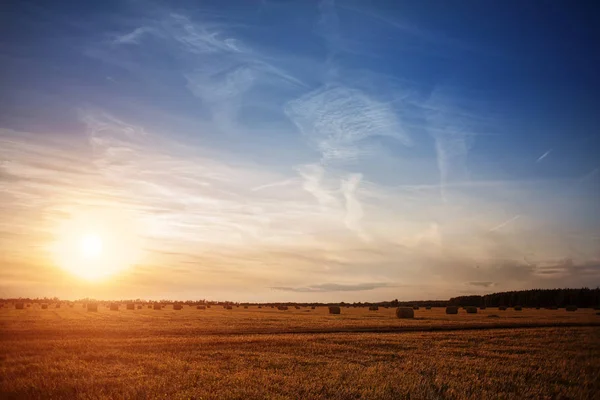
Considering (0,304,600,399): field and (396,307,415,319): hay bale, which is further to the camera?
(396,307,415,319): hay bale

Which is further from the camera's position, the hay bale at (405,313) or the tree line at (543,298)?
the tree line at (543,298)

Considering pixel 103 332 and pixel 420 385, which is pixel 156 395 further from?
pixel 103 332

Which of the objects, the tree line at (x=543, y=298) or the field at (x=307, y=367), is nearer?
the field at (x=307, y=367)

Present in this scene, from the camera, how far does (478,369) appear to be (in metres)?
16.4

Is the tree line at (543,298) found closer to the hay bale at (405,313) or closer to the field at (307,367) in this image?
the hay bale at (405,313)

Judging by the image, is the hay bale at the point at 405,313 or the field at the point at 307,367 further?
the hay bale at the point at 405,313

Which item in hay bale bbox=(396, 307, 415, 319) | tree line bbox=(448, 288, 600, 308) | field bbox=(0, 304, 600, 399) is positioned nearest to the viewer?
field bbox=(0, 304, 600, 399)

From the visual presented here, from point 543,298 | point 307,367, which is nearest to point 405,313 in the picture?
point 307,367

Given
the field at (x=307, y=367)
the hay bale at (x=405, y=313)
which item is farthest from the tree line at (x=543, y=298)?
the field at (x=307, y=367)

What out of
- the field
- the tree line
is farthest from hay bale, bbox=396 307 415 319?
the tree line

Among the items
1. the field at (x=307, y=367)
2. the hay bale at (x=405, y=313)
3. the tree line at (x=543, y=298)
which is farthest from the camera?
the tree line at (x=543, y=298)

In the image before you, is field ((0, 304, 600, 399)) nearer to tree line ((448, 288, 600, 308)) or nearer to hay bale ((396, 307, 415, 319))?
hay bale ((396, 307, 415, 319))

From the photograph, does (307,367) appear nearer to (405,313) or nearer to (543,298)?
(405,313)

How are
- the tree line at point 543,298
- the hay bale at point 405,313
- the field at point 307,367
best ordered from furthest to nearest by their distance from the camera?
the tree line at point 543,298
the hay bale at point 405,313
the field at point 307,367
